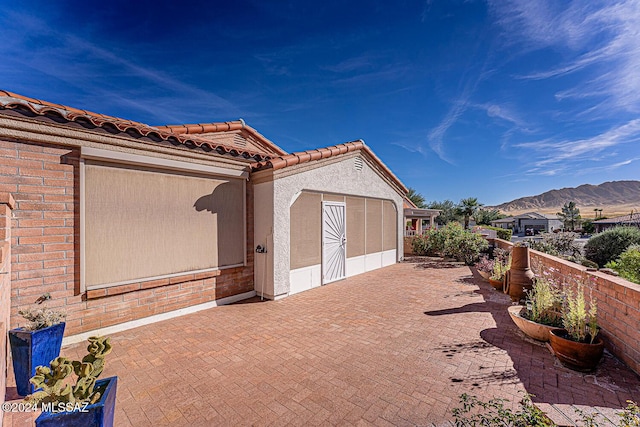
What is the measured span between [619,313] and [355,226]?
322 inches

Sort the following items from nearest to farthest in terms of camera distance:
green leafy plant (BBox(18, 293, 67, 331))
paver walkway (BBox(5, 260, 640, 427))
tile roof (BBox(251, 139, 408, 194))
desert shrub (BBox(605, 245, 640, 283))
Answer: paver walkway (BBox(5, 260, 640, 427)) → green leafy plant (BBox(18, 293, 67, 331)) → desert shrub (BBox(605, 245, 640, 283)) → tile roof (BBox(251, 139, 408, 194))

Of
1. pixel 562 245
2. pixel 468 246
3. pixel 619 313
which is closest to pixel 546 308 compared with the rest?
pixel 619 313

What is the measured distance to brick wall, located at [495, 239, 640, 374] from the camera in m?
4.08

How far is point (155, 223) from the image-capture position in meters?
6.43

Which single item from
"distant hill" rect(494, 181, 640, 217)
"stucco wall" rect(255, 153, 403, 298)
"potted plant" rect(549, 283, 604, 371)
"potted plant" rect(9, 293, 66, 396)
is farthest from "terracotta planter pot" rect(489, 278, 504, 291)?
"distant hill" rect(494, 181, 640, 217)

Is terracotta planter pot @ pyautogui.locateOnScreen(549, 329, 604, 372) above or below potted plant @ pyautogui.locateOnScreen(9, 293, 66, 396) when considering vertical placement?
below

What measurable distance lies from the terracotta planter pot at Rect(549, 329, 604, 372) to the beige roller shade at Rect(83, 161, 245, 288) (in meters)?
7.61

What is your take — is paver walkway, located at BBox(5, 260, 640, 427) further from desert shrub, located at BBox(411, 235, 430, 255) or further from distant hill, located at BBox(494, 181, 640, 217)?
distant hill, located at BBox(494, 181, 640, 217)

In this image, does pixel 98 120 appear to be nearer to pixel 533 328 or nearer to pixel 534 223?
pixel 533 328

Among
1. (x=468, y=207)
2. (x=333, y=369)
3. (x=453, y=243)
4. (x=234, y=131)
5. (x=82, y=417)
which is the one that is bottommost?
(x=333, y=369)

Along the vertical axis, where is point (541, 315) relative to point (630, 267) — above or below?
below

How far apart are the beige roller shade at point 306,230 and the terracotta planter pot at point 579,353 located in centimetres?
666

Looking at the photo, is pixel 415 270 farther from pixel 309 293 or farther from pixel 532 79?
pixel 532 79

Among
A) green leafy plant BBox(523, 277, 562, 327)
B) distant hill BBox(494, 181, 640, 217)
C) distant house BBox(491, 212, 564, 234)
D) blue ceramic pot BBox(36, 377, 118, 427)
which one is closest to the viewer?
blue ceramic pot BBox(36, 377, 118, 427)
